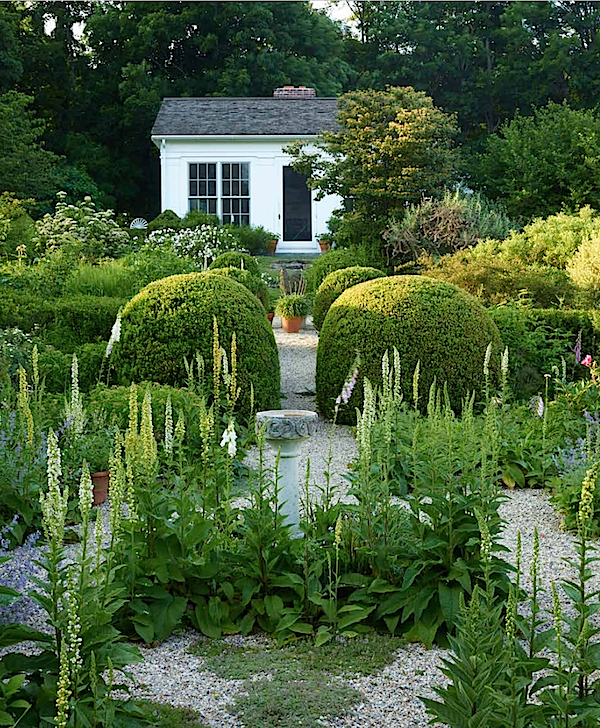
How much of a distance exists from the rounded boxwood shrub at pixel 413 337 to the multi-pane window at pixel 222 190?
49.4 ft

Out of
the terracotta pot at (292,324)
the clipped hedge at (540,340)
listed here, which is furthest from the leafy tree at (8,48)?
the clipped hedge at (540,340)

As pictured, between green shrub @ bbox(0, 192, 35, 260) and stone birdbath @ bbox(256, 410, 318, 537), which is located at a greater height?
green shrub @ bbox(0, 192, 35, 260)

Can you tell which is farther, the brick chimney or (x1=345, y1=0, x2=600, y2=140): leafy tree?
(x1=345, y1=0, x2=600, y2=140): leafy tree

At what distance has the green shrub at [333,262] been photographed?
1475 cm

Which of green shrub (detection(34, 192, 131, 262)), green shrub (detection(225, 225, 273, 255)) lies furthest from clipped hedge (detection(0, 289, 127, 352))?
green shrub (detection(225, 225, 273, 255))

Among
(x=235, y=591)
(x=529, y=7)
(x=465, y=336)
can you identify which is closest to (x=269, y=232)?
(x=529, y=7)

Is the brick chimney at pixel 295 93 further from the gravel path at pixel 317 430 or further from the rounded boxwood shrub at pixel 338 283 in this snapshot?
the rounded boxwood shrub at pixel 338 283

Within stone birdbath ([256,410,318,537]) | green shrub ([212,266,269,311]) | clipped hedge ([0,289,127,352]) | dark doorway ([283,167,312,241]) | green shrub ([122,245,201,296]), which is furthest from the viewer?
dark doorway ([283,167,312,241])

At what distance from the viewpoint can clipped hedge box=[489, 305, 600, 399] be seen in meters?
8.16

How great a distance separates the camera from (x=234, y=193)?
22.1 m

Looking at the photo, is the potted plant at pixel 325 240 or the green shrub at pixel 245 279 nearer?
the green shrub at pixel 245 279

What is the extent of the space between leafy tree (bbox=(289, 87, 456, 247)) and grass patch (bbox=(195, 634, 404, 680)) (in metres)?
12.3

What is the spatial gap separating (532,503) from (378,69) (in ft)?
85.5

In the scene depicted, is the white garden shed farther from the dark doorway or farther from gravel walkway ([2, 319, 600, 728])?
gravel walkway ([2, 319, 600, 728])
